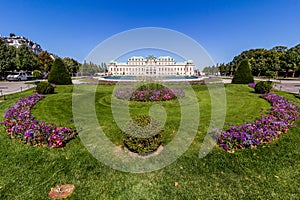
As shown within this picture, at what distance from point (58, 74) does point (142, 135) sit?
20.1 metres

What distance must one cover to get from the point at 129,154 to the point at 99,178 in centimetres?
114

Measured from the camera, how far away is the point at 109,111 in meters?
8.68

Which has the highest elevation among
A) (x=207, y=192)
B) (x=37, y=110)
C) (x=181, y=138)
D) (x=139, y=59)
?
(x=139, y=59)

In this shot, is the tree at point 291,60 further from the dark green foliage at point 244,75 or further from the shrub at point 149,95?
the shrub at point 149,95

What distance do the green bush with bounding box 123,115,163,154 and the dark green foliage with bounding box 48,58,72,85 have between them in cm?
1936

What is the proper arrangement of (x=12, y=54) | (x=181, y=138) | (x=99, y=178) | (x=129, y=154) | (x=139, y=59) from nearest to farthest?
1. (x=99, y=178)
2. (x=129, y=154)
3. (x=181, y=138)
4. (x=12, y=54)
5. (x=139, y=59)

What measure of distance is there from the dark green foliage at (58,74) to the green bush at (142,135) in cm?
1936

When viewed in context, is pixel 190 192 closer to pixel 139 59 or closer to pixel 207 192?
pixel 207 192

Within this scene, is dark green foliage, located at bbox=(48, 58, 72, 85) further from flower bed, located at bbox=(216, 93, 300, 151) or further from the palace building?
the palace building

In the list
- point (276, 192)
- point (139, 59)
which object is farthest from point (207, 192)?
point (139, 59)

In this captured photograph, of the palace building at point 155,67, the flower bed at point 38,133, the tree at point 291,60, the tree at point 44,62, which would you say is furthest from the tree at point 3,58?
the tree at point 291,60

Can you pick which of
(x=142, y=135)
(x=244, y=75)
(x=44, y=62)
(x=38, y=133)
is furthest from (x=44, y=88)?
(x=44, y=62)

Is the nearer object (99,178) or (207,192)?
(207,192)

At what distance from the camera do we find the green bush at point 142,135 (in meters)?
4.56
